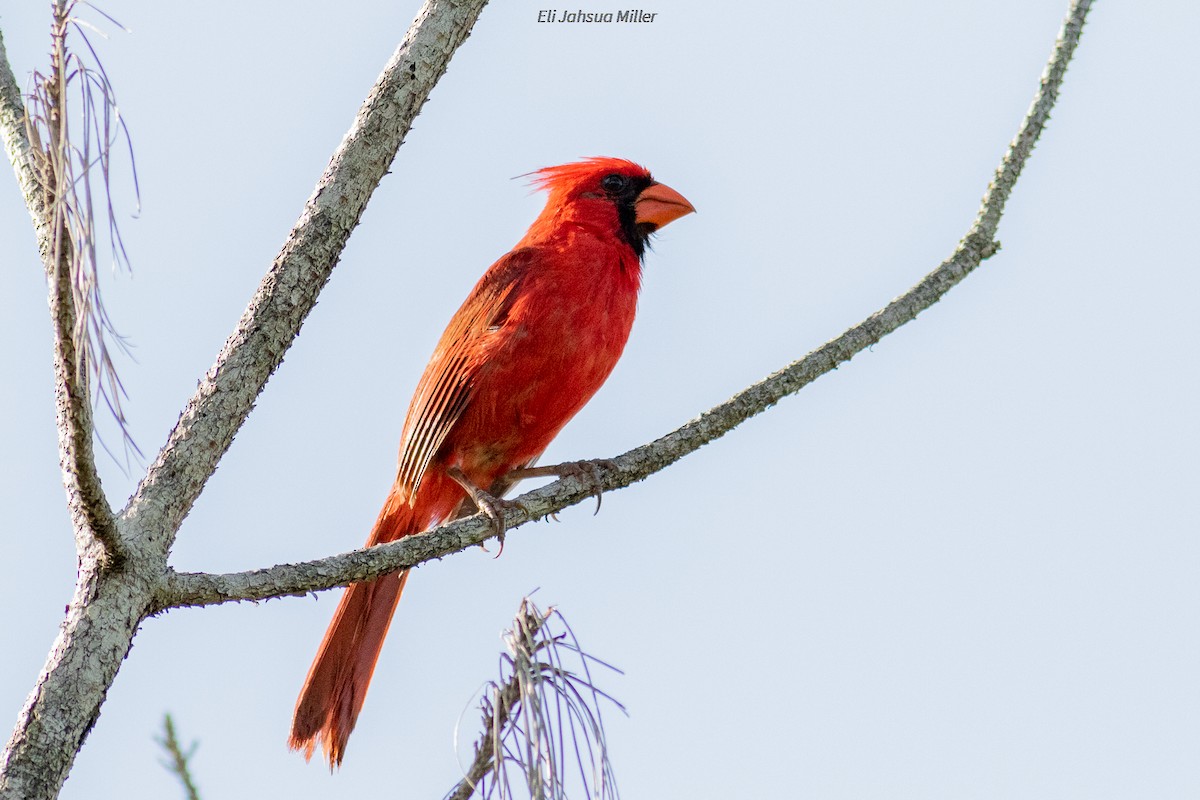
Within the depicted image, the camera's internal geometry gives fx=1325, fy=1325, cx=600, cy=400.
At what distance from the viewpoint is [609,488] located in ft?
9.80

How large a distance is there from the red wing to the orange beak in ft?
1.79

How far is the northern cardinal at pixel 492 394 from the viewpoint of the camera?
3.89 metres

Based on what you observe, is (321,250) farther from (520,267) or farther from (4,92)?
(520,267)

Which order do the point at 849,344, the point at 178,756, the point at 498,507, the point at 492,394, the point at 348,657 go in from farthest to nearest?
1. the point at 492,394
2. the point at 348,657
3. the point at 498,507
4. the point at 849,344
5. the point at 178,756

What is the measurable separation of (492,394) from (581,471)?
49 cm

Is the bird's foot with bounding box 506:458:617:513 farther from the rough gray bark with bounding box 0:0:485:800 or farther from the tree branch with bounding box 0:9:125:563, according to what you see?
the tree branch with bounding box 0:9:125:563

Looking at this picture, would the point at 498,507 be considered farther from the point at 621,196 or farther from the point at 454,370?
the point at 621,196

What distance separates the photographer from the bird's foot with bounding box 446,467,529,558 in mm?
2913

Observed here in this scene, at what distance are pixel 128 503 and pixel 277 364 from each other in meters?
0.34

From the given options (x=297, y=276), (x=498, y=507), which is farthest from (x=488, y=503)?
(x=297, y=276)

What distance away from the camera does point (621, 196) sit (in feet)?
15.1

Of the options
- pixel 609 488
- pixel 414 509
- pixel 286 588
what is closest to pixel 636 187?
pixel 414 509

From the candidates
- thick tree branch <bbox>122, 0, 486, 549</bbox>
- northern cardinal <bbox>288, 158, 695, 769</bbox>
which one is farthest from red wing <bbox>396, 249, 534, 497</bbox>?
thick tree branch <bbox>122, 0, 486, 549</bbox>

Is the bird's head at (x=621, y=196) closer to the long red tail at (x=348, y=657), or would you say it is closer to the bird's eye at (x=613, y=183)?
the bird's eye at (x=613, y=183)
